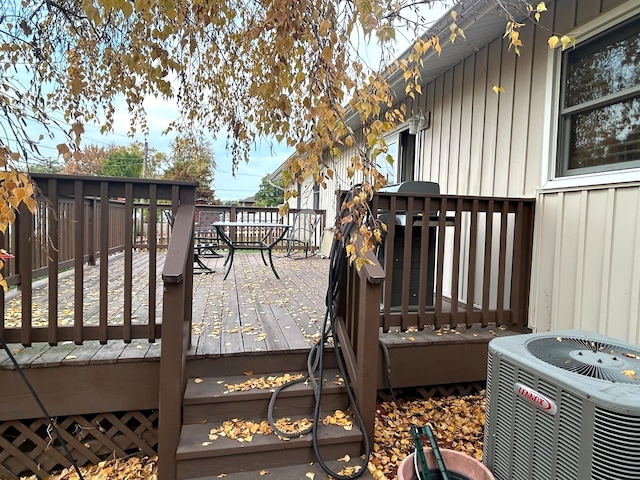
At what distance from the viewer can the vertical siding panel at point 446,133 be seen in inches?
167

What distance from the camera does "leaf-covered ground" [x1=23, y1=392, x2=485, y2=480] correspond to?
2.07 metres

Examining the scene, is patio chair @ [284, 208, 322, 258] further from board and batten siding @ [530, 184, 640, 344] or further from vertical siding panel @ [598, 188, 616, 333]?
vertical siding panel @ [598, 188, 616, 333]

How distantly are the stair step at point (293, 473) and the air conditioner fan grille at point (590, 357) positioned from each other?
1.09 metres

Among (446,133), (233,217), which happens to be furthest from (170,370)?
(233,217)

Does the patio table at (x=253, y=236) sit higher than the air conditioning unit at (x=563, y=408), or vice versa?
the patio table at (x=253, y=236)

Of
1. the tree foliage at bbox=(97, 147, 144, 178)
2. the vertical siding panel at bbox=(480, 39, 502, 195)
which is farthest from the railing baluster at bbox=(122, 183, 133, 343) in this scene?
the tree foliage at bbox=(97, 147, 144, 178)

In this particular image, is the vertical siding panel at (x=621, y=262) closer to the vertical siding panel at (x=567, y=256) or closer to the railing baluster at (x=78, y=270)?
the vertical siding panel at (x=567, y=256)

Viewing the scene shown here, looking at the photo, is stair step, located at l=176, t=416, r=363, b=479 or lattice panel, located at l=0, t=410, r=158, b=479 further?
lattice panel, located at l=0, t=410, r=158, b=479

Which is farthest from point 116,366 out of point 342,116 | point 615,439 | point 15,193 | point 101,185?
point 615,439

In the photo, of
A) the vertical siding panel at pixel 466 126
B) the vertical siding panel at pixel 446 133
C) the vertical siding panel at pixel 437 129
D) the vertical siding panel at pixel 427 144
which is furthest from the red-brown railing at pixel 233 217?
the vertical siding panel at pixel 466 126

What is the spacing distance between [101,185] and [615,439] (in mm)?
2626

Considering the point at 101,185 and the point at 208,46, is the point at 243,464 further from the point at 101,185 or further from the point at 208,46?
the point at 208,46

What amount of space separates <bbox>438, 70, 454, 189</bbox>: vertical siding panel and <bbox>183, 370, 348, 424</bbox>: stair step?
114 inches

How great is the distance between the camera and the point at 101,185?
2178 millimetres
